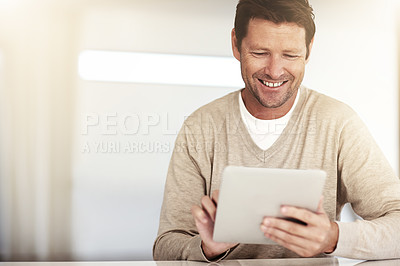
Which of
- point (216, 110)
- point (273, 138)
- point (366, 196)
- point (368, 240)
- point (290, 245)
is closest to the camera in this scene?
point (290, 245)

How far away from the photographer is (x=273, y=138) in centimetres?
211

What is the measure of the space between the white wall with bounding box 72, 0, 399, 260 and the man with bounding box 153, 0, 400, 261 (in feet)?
0.30

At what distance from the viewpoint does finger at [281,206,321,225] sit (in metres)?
1.30

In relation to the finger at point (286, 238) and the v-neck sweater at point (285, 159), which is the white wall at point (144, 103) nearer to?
the v-neck sweater at point (285, 159)

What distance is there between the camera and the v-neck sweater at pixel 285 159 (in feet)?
6.23

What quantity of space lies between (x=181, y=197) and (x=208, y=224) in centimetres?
57

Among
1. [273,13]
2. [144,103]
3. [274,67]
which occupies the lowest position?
[144,103]

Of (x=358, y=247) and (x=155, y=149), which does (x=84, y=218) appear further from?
(x=358, y=247)

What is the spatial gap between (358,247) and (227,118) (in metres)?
0.84

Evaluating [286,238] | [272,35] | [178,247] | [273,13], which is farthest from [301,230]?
[273,13]

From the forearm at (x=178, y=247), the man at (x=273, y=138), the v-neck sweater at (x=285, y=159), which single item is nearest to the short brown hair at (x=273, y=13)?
the man at (x=273, y=138)

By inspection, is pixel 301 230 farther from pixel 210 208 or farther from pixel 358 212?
pixel 358 212

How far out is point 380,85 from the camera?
2.42 metres

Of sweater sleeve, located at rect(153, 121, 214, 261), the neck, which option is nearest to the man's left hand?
sweater sleeve, located at rect(153, 121, 214, 261)
